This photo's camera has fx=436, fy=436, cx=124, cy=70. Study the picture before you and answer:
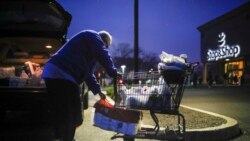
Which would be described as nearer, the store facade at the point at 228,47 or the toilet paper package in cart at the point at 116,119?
the toilet paper package in cart at the point at 116,119

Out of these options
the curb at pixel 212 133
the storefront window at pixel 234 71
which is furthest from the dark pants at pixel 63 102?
the storefront window at pixel 234 71

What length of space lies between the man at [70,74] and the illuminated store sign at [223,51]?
46.2 meters

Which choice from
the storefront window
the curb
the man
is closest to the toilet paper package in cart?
the man

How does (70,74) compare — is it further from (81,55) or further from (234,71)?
(234,71)

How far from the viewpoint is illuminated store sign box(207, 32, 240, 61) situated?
50156 millimetres

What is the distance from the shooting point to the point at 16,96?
752 centimetres

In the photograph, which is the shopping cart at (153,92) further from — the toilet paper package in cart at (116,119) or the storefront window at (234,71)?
the storefront window at (234,71)

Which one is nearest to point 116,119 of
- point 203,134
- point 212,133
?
point 203,134

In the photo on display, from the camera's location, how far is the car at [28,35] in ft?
24.7

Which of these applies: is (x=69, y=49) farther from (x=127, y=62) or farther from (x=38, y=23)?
(x=127, y=62)

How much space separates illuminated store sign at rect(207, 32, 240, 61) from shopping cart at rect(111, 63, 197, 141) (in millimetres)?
45375

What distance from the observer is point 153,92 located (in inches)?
223

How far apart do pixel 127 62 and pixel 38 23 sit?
7689cm

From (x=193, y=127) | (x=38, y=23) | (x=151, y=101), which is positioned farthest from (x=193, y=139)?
(x=38, y=23)
